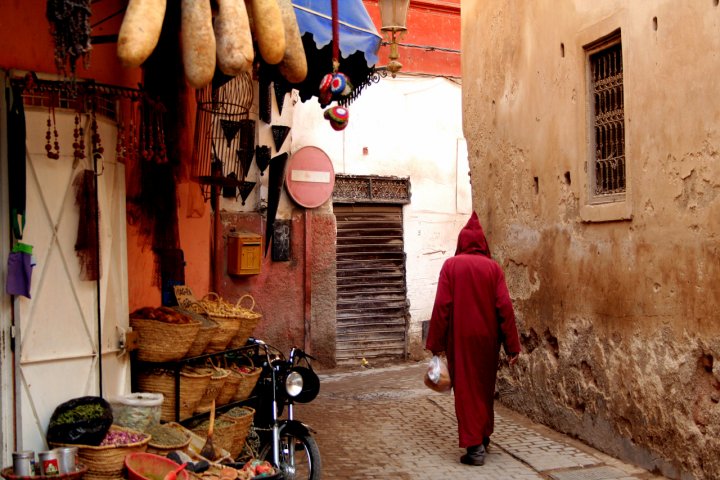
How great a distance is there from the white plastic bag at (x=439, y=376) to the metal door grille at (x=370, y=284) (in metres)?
5.46

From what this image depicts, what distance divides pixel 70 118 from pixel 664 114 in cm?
407

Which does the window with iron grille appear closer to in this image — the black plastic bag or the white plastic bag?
the white plastic bag

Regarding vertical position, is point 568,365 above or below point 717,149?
below

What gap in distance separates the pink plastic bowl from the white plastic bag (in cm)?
259

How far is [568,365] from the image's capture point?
751cm

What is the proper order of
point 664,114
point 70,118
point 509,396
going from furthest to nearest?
point 509,396
point 664,114
point 70,118

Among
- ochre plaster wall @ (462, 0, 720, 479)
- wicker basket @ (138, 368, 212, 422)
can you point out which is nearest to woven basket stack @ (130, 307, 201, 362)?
wicker basket @ (138, 368, 212, 422)

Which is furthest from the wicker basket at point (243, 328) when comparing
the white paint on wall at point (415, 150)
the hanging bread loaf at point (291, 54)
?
the white paint on wall at point (415, 150)

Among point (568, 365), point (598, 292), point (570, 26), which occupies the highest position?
point (570, 26)

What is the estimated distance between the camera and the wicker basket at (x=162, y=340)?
18.5 feet

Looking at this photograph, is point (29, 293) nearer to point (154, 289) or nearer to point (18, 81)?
point (18, 81)

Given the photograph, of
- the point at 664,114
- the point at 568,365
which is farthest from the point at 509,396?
the point at 664,114

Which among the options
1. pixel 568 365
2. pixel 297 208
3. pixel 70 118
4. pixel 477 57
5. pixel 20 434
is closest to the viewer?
pixel 20 434

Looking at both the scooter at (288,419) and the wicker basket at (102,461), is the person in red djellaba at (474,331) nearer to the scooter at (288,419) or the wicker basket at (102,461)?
the scooter at (288,419)
